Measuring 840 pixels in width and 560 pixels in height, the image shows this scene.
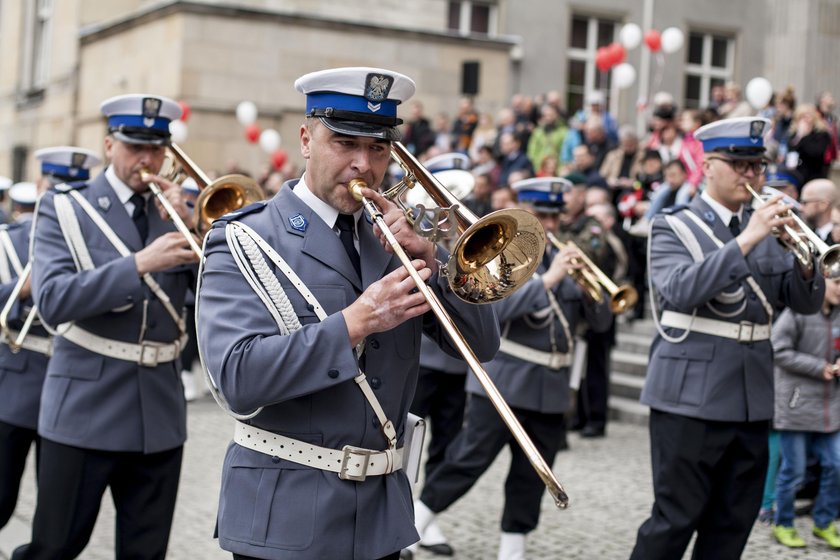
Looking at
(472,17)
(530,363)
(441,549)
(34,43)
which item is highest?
(472,17)

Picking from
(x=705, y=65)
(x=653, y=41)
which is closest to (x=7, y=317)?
(x=653, y=41)

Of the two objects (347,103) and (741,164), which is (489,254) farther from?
(741,164)

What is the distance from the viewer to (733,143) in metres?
5.43

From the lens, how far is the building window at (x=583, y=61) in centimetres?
2592

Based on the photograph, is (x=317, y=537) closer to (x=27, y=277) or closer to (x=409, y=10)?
(x=27, y=277)

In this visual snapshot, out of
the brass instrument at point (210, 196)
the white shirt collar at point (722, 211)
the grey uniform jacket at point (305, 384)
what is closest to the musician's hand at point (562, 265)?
the white shirt collar at point (722, 211)

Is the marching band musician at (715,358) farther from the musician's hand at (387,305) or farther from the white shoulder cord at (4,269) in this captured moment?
the white shoulder cord at (4,269)

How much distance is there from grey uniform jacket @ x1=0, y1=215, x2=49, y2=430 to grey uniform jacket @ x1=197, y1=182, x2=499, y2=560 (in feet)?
10.1

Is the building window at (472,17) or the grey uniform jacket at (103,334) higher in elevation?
the building window at (472,17)

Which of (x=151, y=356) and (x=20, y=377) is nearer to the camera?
(x=151, y=356)

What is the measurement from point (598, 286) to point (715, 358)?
1.68 metres

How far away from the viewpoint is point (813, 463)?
8195 millimetres

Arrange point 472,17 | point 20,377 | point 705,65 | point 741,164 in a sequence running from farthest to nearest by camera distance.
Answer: point 705,65 < point 472,17 < point 20,377 < point 741,164

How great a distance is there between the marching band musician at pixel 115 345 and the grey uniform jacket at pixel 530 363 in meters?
2.10
